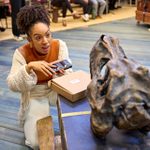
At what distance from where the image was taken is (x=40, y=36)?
1.56 m

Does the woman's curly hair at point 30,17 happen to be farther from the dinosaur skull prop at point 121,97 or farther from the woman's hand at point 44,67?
the dinosaur skull prop at point 121,97

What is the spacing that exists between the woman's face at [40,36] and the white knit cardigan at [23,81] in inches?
5.0

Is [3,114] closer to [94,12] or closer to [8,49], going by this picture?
[8,49]

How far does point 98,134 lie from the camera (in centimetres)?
100

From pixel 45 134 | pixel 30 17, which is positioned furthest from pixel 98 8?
pixel 45 134

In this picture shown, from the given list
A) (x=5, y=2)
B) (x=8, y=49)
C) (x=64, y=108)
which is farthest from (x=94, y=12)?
(x=64, y=108)

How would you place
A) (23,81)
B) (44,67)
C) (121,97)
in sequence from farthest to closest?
(23,81)
(44,67)
(121,97)

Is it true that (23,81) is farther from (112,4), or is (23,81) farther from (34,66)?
(112,4)

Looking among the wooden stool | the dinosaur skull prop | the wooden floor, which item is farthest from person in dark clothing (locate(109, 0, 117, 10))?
the dinosaur skull prop

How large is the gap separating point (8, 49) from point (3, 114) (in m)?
1.65

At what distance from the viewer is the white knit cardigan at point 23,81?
150 cm

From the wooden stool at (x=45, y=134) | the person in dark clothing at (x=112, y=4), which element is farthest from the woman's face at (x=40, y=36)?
the person in dark clothing at (x=112, y=4)

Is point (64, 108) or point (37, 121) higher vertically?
point (64, 108)

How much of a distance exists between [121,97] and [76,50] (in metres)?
2.78
